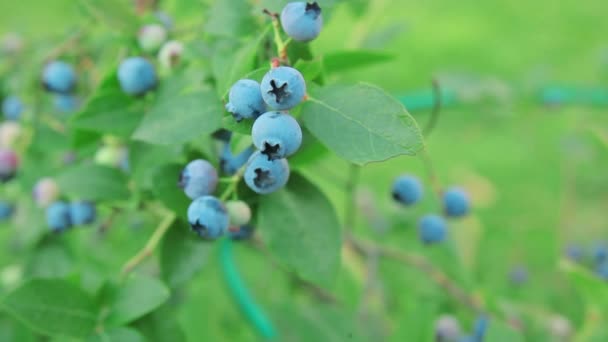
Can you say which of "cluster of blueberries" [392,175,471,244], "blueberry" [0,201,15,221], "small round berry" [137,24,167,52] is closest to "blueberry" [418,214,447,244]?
"cluster of blueberries" [392,175,471,244]

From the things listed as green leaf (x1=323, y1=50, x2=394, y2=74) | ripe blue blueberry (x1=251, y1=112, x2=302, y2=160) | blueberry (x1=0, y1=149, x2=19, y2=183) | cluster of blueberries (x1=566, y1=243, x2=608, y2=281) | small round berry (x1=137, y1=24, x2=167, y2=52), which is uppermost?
ripe blue blueberry (x1=251, y1=112, x2=302, y2=160)

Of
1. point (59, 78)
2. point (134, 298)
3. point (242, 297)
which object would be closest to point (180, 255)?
point (134, 298)

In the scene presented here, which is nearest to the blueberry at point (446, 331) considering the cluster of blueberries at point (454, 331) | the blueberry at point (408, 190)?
the cluster of blueberries at point (454, 331)

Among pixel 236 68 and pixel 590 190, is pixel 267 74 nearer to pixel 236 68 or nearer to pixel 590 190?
pixel 236 68

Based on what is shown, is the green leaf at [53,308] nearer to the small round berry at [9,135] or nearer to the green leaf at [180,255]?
the green leaf at [180,255]

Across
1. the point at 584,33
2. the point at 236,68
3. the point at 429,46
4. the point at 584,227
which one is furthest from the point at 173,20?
the point at 584,33

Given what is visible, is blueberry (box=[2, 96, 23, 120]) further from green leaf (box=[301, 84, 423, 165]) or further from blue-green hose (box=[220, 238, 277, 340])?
green leaf (box=[301, 84, 423, 165])

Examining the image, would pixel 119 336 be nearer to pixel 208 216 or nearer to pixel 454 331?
pixel 208 216
